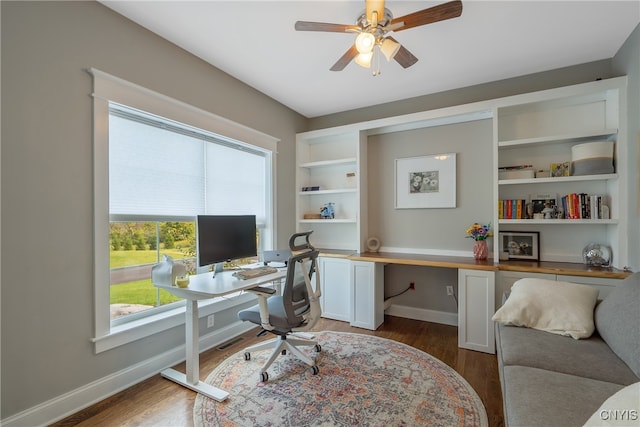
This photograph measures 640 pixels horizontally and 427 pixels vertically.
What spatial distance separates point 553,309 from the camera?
1820mm

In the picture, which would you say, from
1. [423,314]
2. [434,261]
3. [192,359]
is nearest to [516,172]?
[434,261]

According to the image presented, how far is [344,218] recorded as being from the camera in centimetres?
387

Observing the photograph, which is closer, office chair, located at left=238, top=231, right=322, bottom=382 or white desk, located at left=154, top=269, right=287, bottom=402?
white desk, located at left=154, top=269, right=287, bottom=402

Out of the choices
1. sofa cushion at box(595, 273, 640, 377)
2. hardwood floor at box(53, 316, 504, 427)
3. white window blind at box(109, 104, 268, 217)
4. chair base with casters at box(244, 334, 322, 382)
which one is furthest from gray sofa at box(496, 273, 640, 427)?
white window blind at box(109, 104, 268, 217)

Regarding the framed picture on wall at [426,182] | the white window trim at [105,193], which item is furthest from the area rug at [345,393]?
the framed picture on wall at [426,182]

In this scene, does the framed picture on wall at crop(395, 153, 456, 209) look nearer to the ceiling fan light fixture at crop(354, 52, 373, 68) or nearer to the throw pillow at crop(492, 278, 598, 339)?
the throw pillow at crop(492, 278, 598, 339)

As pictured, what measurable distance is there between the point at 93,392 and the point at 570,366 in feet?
9.22

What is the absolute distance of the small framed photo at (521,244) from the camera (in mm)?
A: 2844

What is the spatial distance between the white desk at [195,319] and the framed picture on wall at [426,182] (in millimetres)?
2177

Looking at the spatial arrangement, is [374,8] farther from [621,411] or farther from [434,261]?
[434,261]

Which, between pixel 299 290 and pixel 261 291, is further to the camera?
pixel 299 290

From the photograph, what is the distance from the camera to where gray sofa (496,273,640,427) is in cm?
109

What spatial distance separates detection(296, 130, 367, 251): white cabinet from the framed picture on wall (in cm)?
48

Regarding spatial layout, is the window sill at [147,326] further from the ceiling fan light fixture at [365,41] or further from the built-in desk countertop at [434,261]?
the ceiling fan light fixture at [365,41]
